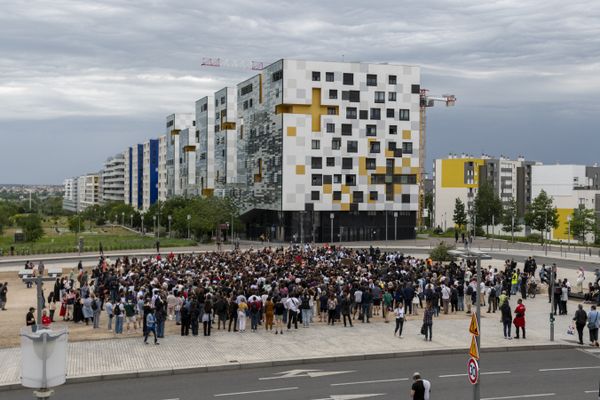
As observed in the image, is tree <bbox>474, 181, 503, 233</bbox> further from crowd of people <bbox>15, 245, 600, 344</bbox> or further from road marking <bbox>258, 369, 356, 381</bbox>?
road marking <bbox>258, 369, 356, 381</bbox>

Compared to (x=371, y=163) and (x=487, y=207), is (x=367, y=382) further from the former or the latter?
(x=487, y=207)

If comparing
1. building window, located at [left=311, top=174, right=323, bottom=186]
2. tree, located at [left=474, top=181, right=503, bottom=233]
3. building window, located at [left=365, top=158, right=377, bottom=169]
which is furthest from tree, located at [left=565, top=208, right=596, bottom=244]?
building window, located at [left=311, top=174, right=323, bottom=186]

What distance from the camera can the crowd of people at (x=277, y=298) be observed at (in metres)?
26.0

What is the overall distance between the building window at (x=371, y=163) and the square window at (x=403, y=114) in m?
7.04

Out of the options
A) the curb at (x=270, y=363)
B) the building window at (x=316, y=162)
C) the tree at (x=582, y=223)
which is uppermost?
the building window at (x=316, y=162)

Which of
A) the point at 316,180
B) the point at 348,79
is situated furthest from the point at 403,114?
the point at 316,180

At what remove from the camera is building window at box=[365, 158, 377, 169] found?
305 feet

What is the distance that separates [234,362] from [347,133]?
2836 inches

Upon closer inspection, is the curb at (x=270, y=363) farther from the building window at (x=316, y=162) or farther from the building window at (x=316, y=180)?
the building window at (x=316, y=162)

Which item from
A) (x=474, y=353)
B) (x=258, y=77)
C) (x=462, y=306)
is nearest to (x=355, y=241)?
(x=258, y=77)

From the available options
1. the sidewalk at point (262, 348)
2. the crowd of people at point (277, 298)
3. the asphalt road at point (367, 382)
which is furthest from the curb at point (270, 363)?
the crowd of people at point (277, 298)

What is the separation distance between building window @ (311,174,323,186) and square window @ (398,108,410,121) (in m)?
14.3

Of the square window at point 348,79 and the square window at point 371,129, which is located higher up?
A: the square window at point 348,79

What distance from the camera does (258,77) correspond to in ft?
328
